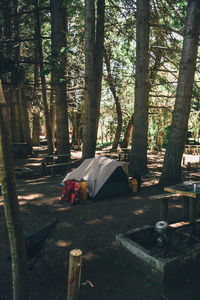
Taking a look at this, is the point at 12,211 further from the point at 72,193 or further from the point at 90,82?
the point at 90,82

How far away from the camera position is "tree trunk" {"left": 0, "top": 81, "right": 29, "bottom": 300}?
2740mm

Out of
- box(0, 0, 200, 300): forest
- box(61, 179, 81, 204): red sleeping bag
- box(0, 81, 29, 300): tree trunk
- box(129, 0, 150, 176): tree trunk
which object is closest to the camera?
box(0, 81, 29, 300): tree trunk

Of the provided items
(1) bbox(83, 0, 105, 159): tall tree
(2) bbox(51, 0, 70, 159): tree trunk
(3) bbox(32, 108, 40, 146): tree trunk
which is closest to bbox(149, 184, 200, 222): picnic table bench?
(1) bbox(83, 0, 105, 159): tall tree

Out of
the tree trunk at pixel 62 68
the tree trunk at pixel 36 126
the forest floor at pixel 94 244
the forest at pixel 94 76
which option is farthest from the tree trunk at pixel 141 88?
the tree trunk at pixel 36 126

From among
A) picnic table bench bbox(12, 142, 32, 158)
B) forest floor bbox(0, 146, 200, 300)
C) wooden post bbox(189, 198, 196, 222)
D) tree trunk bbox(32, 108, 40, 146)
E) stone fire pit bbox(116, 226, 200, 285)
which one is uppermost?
tree trunk bbox(32, 108, 40, 146)

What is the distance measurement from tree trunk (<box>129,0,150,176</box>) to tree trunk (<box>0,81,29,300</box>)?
843 cm

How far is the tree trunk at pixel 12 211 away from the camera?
2.74m

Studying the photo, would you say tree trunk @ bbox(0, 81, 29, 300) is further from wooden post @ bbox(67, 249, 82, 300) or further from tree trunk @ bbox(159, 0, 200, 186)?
tree trunk @ bbox(159, 0, 200, 186)

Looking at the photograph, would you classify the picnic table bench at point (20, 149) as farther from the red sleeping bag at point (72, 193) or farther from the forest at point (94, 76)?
the red sleeping bag at point (72, 193)

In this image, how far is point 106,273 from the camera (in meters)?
4.41

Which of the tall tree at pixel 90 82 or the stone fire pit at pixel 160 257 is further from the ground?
the tall tree at pixel 90 82

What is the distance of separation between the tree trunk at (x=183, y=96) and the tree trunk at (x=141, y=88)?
196 centimetres

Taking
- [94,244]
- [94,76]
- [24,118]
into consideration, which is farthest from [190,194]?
[24,118]

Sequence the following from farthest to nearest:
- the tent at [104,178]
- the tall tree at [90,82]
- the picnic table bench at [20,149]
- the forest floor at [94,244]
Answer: the picnic table bench at [20,149], the tall tree at [90,82], the tent at [104,178], the forest floor at [94,244]
